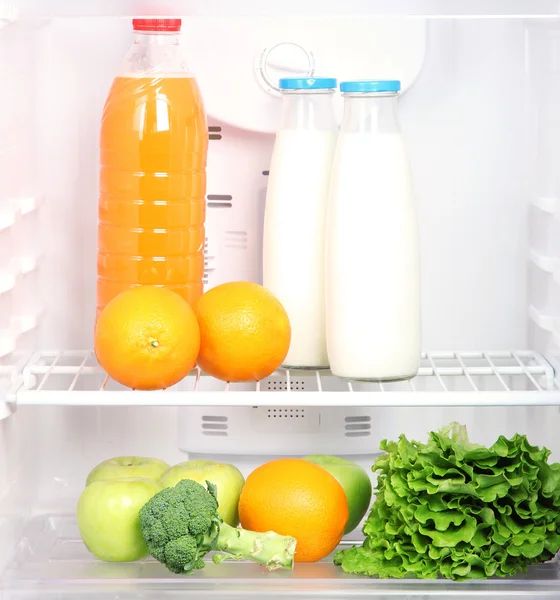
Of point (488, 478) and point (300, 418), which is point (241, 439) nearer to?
point (300, 418)

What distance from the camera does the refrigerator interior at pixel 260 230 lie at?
4.77 ft

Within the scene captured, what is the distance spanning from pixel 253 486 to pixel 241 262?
1.16ft

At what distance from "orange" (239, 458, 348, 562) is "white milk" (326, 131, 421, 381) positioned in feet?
0.47

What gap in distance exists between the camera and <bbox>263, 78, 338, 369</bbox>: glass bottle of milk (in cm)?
138

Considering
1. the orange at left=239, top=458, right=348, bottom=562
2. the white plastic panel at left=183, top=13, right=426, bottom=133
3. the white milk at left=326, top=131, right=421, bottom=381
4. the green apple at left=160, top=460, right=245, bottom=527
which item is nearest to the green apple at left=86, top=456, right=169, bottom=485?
the green apple at left=160, top=460, right=245, bottom=527

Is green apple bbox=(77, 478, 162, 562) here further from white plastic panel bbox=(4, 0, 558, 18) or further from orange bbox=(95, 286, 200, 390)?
white plastic panel bbox=(4, 0, 558, 18)

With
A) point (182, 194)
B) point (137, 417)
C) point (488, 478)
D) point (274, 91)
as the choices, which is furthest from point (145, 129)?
point (488, 478)

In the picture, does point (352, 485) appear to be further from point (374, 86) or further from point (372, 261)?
point (374, 86)

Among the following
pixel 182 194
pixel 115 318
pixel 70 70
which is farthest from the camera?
pixel 70 70

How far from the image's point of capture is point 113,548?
52.2 inches

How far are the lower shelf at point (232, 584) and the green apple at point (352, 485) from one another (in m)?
0.08

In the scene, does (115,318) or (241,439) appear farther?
(241,439)

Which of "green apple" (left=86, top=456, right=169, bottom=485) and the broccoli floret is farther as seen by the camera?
"green apple" (left=86, top=456, right=169, bottom=485)

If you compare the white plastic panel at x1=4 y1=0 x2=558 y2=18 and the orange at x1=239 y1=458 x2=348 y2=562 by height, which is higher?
the white plastic panel at x1=4 y1=0 x2=558 y2=18
